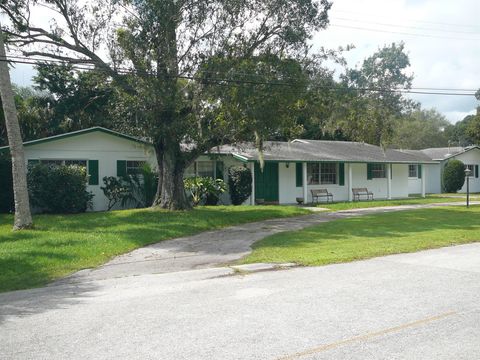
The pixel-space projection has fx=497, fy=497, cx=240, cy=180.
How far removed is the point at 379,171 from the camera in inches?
1258

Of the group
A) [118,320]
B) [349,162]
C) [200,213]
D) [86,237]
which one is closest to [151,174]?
[200,213]

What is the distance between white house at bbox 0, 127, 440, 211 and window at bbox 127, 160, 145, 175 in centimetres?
5

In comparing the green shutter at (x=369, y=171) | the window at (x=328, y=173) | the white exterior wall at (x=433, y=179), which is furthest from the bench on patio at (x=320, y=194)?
the white exterior wall at (x=433, y=179)

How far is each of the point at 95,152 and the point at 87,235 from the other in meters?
9.12

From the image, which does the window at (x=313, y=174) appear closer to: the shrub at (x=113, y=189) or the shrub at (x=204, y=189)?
the shrub at (x=204, y=189)

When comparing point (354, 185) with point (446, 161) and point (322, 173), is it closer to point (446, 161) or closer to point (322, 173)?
point (322, 173)

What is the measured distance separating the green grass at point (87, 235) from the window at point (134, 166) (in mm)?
4272

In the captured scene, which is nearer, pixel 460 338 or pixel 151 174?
pixel 460 338

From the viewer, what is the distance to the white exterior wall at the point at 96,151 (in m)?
A: 21.7

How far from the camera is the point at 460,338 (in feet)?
17.8

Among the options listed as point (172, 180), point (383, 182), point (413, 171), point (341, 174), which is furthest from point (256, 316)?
point (413, 171)

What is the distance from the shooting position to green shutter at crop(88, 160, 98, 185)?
73.6 feet

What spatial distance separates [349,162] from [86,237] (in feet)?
60.4

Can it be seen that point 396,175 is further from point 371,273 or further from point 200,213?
→ point 371,273
